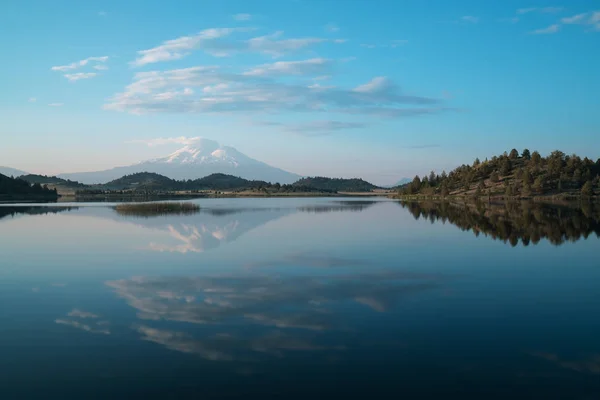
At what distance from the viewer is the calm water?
1139cm

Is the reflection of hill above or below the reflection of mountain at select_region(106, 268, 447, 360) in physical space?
above

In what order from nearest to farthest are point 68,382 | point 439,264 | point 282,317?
1. point 68,382
2. point 282,317
3. point 439,264

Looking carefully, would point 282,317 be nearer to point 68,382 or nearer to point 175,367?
point 175,367

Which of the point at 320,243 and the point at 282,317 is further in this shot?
the point at 320,243

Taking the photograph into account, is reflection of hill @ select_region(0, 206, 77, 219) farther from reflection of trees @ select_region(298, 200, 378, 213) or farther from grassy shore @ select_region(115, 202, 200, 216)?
reflection of trees @ select_region(298, 200, 378, 213)

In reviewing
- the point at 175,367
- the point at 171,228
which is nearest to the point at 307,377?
the point at 175,367

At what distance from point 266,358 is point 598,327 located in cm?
1106

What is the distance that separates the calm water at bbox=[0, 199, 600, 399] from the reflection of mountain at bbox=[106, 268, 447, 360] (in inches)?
3.3

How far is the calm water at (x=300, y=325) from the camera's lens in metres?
11.4

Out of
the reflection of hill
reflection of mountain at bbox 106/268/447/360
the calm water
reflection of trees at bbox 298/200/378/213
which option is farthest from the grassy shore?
reflection of mountain at bbox 106/268/447/360

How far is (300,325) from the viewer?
52.1 feet

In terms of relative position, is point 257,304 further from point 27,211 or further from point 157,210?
point 27,211

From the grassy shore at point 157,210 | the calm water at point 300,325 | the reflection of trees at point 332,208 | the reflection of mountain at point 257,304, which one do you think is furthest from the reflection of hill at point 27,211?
the reflection of mountain at point 257,304

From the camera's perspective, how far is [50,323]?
16359mm
